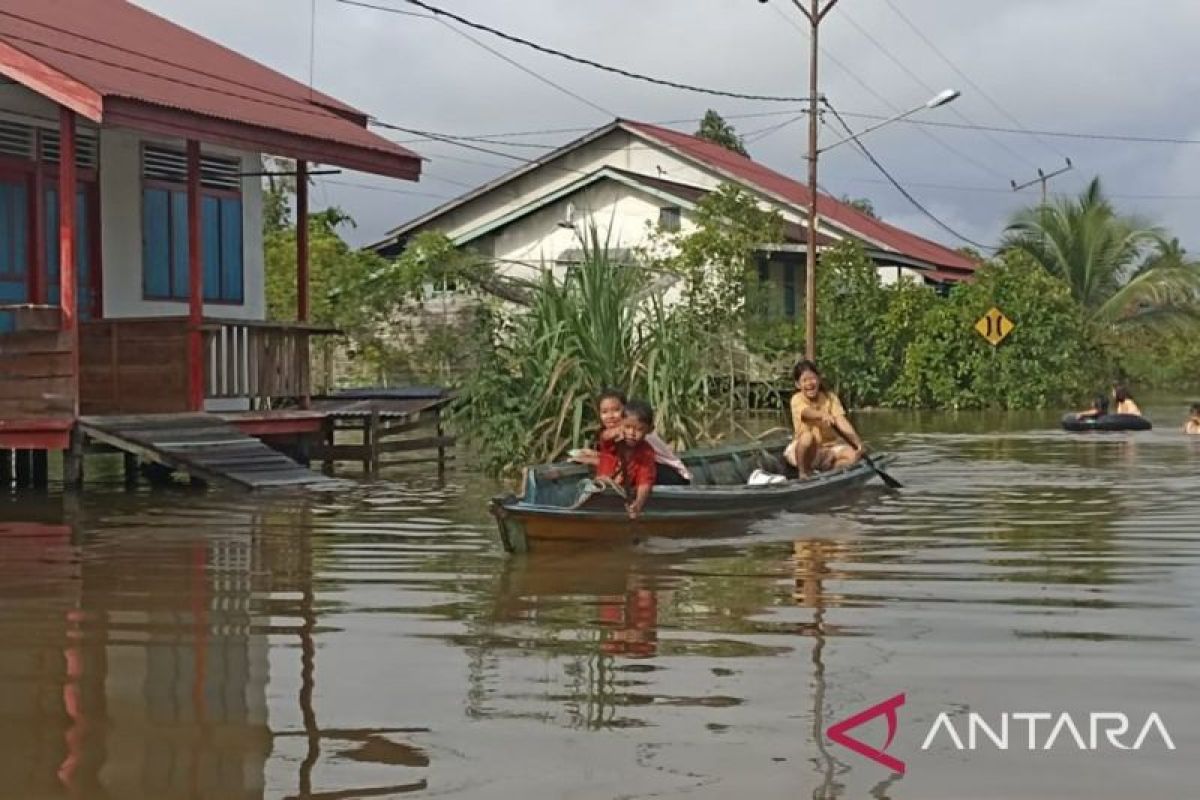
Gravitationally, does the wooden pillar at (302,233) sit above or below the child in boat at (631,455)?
above

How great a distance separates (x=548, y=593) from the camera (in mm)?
10633

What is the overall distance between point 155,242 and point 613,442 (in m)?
8.79

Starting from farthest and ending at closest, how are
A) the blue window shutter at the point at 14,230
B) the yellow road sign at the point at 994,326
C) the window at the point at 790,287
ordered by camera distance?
the window at the point at 790,287 → the yellow road sign at the point at 994,326 → the blue window shutter at the point at 14,230

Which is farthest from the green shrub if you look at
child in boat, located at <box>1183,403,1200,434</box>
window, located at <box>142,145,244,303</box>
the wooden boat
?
the wooden boat

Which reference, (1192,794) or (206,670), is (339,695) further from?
(1192,794)

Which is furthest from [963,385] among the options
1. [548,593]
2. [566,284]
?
[548,593]

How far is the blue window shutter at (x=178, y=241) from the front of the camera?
20.0 metres

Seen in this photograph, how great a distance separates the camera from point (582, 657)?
8359mm

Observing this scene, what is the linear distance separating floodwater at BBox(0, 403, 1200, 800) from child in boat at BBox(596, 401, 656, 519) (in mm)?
492

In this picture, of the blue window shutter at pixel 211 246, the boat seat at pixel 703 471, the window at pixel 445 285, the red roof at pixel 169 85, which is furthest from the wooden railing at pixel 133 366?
the window at pixel 445 285

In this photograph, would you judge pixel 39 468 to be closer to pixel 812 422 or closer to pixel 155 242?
pixel 155 242

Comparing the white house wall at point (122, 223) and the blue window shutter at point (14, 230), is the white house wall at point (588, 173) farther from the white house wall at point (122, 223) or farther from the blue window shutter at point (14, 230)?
the blue window shutter at point (14, 230)

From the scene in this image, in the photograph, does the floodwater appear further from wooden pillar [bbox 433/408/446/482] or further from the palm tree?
the palm tree

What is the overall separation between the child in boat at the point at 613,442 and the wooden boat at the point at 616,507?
0.17 m
